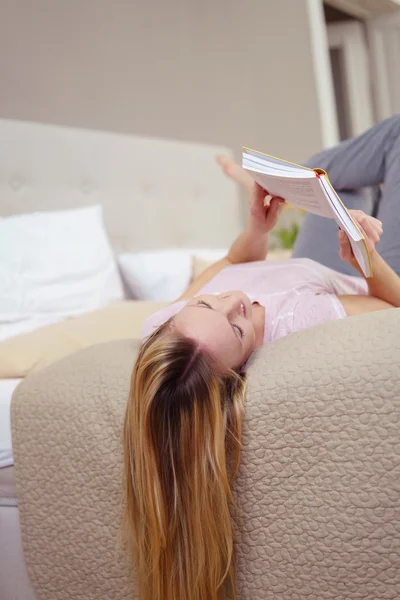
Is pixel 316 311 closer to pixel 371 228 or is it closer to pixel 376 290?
pixel 376 290

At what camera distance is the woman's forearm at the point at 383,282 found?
1.45m

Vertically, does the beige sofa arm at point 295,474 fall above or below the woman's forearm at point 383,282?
below

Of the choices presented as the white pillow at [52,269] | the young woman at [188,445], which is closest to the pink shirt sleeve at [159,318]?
the young woman at [188,445]

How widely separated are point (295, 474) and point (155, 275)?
5.90 ft

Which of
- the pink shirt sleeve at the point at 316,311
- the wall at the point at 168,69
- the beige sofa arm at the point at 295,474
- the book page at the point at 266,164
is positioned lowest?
the beige sofa arm at the point at 295,474

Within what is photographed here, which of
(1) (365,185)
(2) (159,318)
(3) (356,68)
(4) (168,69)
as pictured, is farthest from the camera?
(3) (356,68)

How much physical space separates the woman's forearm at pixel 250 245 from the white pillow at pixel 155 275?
868 millimetres

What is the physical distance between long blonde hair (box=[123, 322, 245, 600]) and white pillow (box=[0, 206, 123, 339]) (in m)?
1.13

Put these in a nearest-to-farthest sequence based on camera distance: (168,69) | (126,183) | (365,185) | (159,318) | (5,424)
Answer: (5,424)
(159,318)
(365,185)
(126,183)
(168,69)

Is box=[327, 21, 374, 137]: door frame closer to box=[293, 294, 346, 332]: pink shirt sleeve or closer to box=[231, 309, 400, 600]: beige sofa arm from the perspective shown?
box=[293, 294, 346, 332]: pink shirt sleeve

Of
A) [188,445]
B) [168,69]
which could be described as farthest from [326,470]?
[168,69]

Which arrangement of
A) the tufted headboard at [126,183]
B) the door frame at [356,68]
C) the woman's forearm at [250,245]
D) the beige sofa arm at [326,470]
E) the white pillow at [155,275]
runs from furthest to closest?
the door frame at [356,68], the white pillow at [155,275], the tufted headboard at [126,183], the woman's forearm at [250,245], the beige sofa arm at [326,470]

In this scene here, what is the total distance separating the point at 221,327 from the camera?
125 cm

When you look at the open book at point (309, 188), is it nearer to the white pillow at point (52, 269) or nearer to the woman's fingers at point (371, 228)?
the woman's fingers at point (371, 228)
